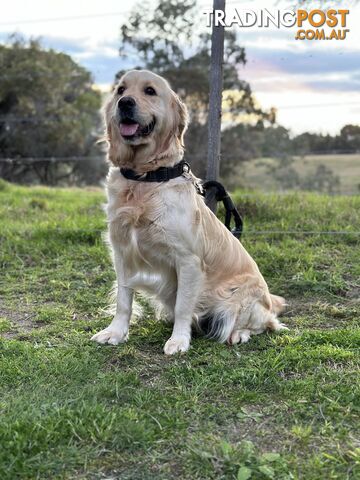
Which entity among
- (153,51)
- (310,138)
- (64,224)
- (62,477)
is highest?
(153,51)

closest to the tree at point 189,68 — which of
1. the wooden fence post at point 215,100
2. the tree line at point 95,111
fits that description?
the tree line at point 95,111

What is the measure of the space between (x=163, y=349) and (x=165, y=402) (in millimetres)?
784

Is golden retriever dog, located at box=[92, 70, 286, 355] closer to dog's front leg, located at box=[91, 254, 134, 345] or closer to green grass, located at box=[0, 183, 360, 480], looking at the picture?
dog's front leg, located at box=[91, 254, 134, 345]

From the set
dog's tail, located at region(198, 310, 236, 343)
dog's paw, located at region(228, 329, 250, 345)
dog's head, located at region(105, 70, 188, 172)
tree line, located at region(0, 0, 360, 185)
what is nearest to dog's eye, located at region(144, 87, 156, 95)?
dog's head, located at region(105, 70, 188, 172)

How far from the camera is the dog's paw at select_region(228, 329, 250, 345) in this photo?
3551 millimetres

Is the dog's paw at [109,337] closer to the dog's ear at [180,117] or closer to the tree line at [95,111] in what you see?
Result: the dog's ear at [180,117]

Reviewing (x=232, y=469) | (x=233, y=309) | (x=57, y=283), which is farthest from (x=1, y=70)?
(x=232, y=469)

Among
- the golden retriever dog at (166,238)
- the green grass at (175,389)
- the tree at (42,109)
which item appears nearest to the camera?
the green grass at (175,389)

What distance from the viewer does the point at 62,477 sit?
82.7 inches

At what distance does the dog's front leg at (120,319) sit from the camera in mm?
3508

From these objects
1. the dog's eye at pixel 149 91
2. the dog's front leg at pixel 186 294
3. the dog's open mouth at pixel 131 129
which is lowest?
the dog's front leg at pixel 186 294

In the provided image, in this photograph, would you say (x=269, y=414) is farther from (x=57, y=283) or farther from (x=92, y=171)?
(x=92, y=171)

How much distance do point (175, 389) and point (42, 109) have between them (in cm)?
2334

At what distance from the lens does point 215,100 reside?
15.9ft
